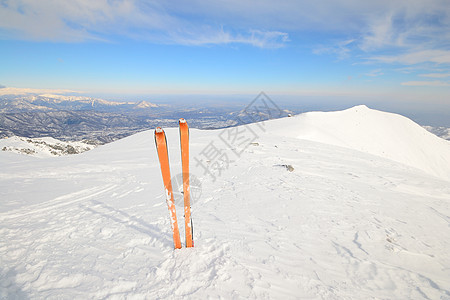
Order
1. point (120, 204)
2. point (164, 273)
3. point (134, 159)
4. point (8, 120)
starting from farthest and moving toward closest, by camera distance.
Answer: point (8, 120)
point (134, 159)
point (120, 204)
point (164, 273)

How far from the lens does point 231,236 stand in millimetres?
4672

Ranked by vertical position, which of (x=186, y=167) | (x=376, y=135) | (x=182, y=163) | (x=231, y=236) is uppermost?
(x=182, y=163)

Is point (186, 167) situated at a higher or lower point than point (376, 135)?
higher

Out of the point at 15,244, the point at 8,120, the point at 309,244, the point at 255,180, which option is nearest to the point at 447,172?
the point at 255,180

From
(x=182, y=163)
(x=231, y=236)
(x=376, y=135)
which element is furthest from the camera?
(x=376, y=135)

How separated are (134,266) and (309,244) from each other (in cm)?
394

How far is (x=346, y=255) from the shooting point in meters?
4.11

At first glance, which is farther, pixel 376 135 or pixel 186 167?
pixel 376 135

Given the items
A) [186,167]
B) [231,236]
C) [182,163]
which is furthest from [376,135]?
[182,163]

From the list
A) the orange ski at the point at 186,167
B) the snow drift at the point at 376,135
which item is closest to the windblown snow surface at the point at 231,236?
the orange ski at the point at 186,167

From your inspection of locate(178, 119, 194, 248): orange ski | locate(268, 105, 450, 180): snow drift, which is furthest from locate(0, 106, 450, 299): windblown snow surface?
locate(268, 105, 450, 180): snow drift

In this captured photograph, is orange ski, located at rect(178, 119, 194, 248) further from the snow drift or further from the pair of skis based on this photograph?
the snow drift

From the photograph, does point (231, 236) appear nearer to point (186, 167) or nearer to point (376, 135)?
point (186, 167)

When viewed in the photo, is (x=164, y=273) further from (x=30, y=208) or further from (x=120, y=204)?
(x=30, y=208)
